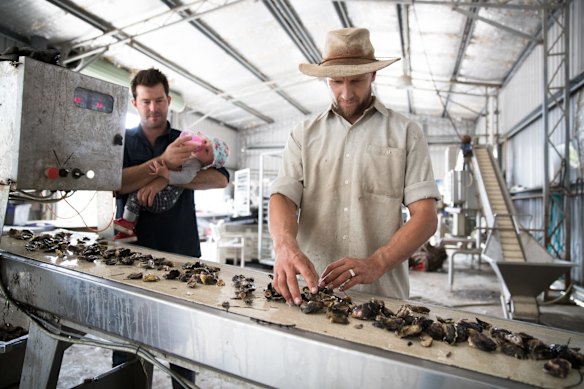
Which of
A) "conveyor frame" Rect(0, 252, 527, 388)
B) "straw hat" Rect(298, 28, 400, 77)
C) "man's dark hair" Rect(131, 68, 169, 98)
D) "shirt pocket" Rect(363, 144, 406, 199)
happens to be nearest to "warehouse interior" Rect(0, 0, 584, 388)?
"conveyor frame" Rect(0, 252, 527, 388)

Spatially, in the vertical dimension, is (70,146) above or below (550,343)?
above

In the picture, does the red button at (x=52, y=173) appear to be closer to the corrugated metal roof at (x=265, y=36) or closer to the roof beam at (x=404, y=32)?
the corrugated metal roof at (x=265, y=36)

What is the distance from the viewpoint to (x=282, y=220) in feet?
4.84

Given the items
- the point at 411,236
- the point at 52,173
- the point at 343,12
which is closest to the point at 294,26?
the point at 343,12

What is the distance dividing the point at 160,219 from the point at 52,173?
647 millimetres

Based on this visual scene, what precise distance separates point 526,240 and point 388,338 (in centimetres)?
471

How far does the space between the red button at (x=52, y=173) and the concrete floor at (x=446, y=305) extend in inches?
36.5

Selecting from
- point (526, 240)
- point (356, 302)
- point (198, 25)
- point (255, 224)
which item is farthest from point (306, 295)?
point (198, 25)

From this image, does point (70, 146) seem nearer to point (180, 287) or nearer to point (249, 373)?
point (180, 287)

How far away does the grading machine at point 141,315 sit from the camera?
74 centimetres

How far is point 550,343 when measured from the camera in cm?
87

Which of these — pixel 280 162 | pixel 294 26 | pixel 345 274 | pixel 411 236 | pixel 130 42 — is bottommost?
pixel 345 274

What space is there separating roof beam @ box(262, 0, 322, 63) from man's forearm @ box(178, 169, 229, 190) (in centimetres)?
635

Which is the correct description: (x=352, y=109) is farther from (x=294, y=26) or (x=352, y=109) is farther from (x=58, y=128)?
(x=294, y=26)
